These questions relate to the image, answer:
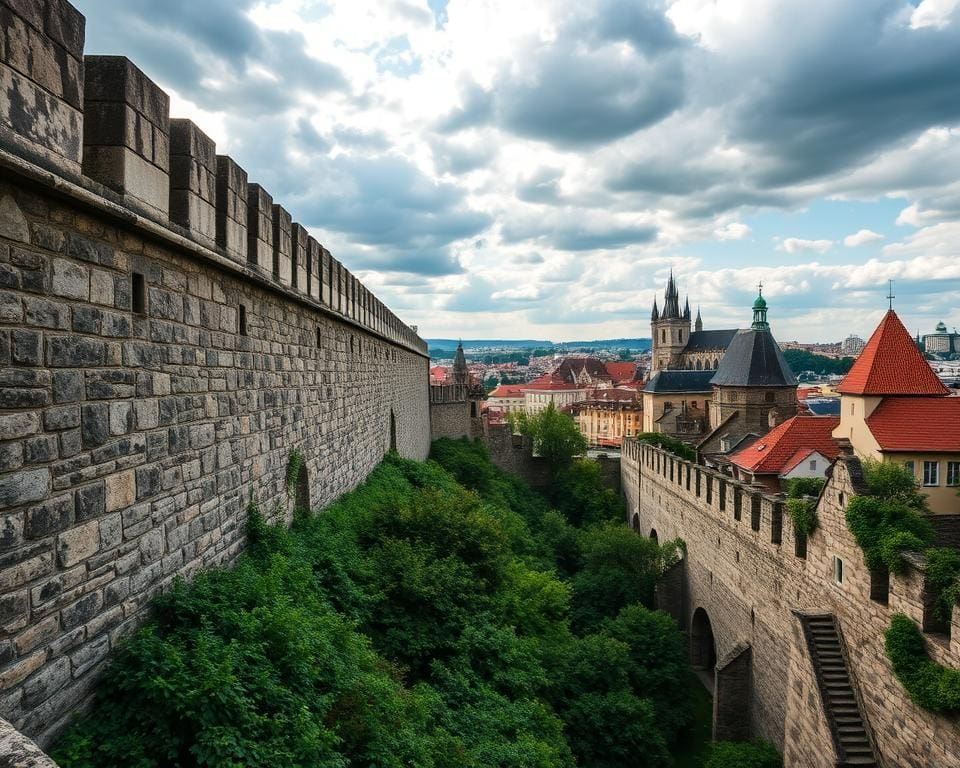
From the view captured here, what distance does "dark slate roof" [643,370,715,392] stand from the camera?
2240 inches

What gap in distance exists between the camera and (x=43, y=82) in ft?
12.5

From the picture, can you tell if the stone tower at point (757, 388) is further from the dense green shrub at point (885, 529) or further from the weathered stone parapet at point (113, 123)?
the weathered stone parapet at point (113, 123)

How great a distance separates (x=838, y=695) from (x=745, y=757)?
3706 millimetres

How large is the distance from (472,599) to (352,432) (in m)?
4.67

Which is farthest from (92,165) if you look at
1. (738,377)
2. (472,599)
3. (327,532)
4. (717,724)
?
(738,377)

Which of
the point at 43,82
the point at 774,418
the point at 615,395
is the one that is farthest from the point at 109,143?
the point at 615,395

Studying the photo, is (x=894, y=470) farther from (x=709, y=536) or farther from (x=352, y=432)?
(x=352, y=432)

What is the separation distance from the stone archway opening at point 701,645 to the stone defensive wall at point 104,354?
A: 56.8ft

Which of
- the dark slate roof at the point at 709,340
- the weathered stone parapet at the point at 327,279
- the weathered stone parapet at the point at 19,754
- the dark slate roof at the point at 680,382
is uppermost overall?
the dark slate roof at the point at 709,340

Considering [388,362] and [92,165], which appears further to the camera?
[388,362]

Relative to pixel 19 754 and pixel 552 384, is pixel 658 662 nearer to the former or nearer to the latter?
pixel 19 754

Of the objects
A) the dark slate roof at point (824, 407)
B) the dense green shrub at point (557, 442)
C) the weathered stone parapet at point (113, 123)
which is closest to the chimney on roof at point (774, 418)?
the dense green shrub at point (557, 442)

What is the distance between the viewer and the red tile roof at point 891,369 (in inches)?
826

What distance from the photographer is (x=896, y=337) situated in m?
22.0
